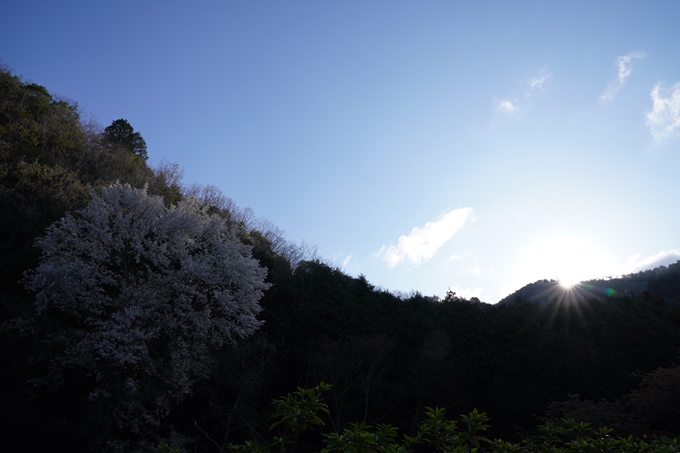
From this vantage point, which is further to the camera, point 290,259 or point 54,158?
point 290,259

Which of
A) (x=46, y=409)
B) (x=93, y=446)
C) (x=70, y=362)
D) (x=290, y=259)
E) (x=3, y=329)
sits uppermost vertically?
(x=290, y=259)

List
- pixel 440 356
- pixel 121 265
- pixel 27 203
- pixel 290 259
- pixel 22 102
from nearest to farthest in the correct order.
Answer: pixel 121 265 → pixel 27 203 → pixel 440 356 → pixel 22 102 → pixel 290 259

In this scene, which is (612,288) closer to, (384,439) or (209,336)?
(209,336)

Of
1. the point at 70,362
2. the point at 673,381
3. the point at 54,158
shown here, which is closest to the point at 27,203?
the point at 54,158

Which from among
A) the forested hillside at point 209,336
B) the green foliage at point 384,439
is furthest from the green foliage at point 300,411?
the forested hillside at point 209,336

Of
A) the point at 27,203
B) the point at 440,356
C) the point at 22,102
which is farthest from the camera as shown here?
the point at 22,102

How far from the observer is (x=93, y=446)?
14031mm

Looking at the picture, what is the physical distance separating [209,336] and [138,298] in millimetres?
3513

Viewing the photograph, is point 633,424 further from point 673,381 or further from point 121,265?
point 121,265

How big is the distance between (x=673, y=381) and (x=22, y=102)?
38.4 meters

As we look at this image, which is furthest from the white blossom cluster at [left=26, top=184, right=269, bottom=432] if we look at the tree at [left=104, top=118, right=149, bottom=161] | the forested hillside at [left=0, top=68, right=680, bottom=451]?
the tree at [left=104, top=118, right=149, bottom=161]

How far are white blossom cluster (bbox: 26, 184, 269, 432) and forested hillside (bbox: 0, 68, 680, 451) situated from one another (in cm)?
8

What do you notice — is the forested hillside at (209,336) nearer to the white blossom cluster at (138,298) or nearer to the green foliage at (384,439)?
the white blossom cluster at (138,298)

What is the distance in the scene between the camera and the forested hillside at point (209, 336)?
15.7 m
